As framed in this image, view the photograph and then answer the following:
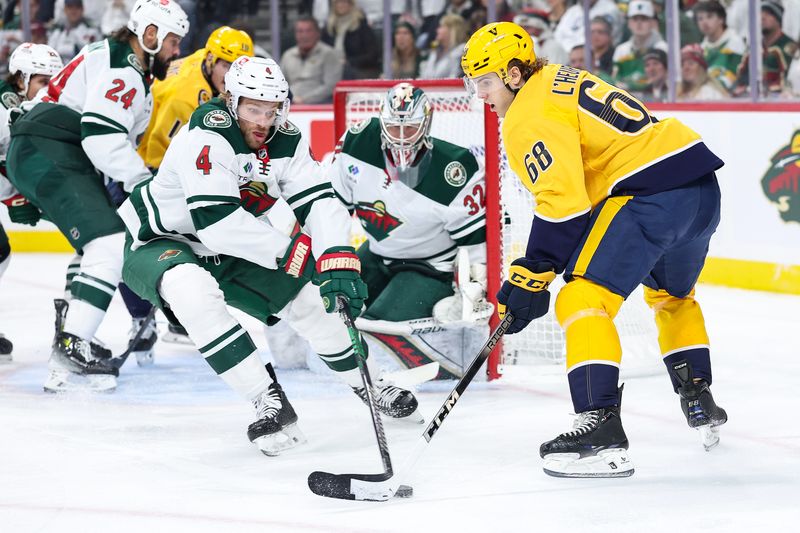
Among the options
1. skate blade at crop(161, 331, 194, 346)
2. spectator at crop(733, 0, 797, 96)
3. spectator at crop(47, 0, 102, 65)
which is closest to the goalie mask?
skate blade at crop(161, 331, 194, 346)

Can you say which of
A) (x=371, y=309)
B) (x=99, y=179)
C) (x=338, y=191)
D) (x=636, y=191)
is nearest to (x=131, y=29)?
(x=99, y=179)

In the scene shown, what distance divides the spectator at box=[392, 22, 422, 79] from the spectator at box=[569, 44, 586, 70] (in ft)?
2.95

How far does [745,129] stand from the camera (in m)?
5.43

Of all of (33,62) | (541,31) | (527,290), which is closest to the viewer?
(527,290)

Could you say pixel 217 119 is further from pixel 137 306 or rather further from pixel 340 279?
pixel 137 306

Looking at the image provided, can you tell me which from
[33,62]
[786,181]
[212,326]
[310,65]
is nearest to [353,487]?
[212,326]

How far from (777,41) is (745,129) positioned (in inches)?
20.2

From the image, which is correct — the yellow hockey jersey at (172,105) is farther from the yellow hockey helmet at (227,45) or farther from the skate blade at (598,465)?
the skate blade at (598,465)

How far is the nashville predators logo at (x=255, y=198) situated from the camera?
10.0ft

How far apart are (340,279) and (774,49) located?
3.57 metres

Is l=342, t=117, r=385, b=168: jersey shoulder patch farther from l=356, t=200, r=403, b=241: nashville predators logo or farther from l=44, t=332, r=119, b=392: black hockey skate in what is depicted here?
l=44, t=332, r=119, b=392: black hockey skate

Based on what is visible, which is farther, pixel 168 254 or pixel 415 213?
pixel 415 213

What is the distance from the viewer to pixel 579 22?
6.38m

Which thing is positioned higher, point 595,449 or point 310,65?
point 310,65
